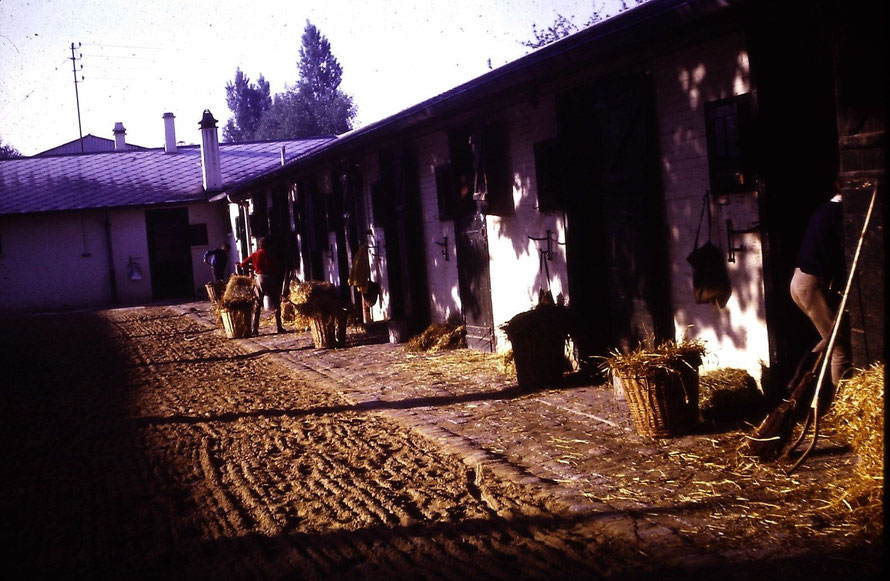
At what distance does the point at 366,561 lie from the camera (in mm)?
5078

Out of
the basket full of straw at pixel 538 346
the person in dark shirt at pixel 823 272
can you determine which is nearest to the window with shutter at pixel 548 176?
the basket full of straw at pixel 538 346

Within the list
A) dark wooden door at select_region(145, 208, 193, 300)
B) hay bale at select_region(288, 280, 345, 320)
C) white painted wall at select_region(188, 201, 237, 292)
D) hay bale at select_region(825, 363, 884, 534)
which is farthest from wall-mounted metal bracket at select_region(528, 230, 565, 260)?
dark wooden door at select_region(145, 208, 193, 300)

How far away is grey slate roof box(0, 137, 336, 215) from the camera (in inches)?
1287

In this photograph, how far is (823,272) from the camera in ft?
21.3

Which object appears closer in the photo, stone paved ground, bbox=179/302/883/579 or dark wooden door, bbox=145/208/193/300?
stone paved ground, bbox=179/302/883/579

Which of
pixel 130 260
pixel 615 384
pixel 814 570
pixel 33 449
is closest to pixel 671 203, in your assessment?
pixel 615 384

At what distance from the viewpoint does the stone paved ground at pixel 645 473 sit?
4727 millimetres

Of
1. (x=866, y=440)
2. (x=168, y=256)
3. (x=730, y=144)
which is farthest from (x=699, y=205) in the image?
(x=168, y=256)

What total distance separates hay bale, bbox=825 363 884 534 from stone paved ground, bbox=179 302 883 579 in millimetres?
103

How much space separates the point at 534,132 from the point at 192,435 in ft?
16.4

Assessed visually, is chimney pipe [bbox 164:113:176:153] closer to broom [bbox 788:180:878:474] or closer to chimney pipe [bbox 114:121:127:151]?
chimney pipe [bbox 114:121:127:151]

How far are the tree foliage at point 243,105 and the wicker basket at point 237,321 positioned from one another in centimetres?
8975

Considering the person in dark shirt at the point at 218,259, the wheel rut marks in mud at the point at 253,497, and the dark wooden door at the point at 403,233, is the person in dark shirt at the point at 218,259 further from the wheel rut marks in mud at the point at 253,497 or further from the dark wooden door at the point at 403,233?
the wheel rut marks in mud at the point at 253,497

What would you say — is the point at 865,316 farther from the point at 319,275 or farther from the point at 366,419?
the point at 319,275
